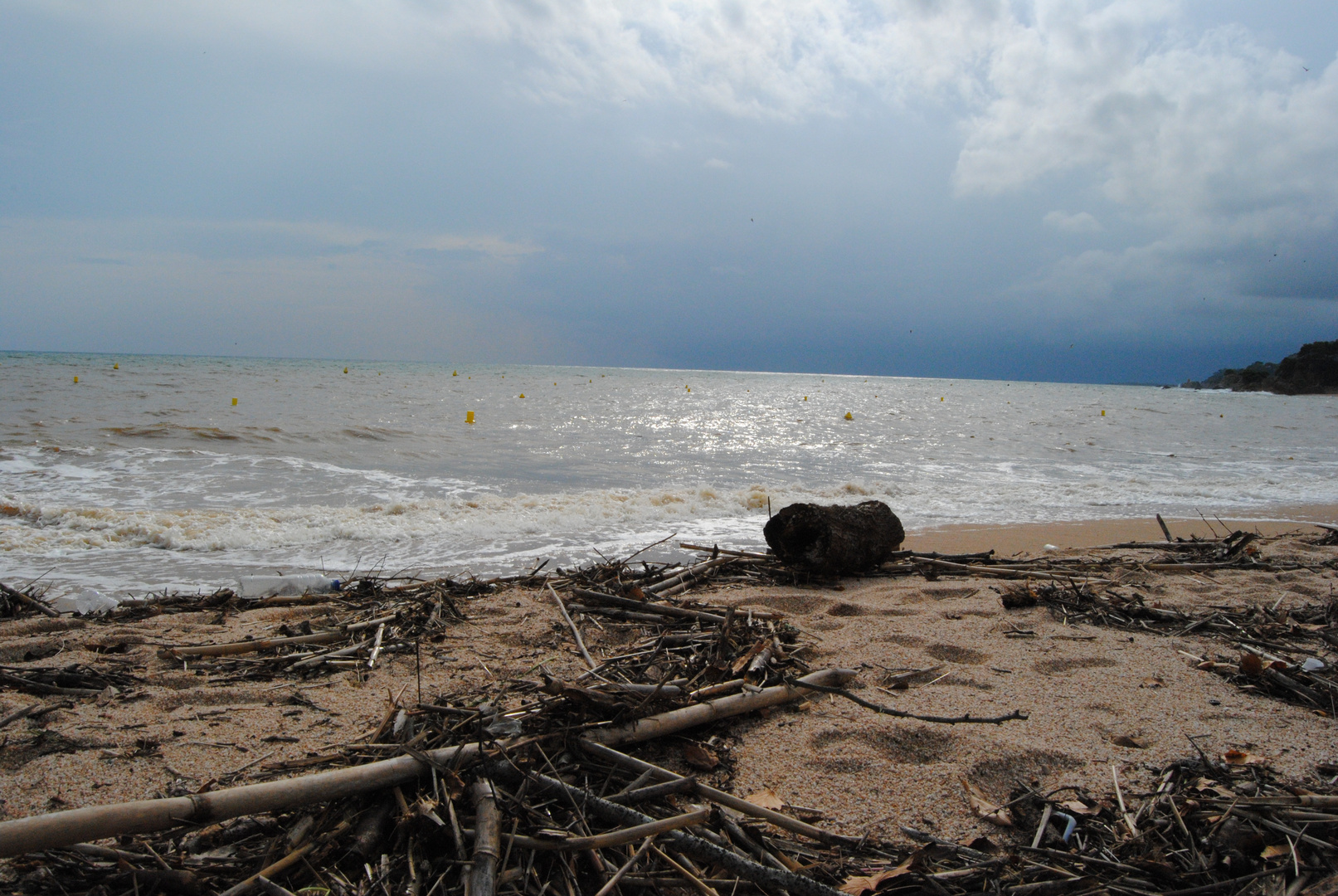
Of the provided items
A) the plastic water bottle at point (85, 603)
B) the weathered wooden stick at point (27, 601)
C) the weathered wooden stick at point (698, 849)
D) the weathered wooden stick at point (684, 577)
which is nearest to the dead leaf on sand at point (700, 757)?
the weathered wooden stick at point (698, 849)

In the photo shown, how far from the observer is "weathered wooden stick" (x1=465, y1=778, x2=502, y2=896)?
1611 millimetres

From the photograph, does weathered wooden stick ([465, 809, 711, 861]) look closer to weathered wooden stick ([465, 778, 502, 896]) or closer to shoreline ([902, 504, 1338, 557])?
weathered wooden stick ([465, 778, 502, 896])

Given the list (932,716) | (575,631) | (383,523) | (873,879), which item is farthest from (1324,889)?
(383,523)

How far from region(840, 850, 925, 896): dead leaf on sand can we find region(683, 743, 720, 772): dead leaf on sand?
63 cm

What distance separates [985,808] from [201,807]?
87.1 inches

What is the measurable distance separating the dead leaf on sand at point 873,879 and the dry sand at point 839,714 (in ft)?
0.68

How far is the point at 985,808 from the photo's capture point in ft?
6.86

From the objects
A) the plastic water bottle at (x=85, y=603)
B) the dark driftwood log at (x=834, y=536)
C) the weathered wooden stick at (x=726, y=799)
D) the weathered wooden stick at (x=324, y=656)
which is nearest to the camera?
the weathered wooden stick at (x=726, y=799)

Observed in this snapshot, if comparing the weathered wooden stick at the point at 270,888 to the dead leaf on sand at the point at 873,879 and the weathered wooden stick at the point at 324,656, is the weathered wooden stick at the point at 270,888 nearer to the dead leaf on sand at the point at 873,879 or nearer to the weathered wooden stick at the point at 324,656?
the dead leaf on sand at the point at 873,879

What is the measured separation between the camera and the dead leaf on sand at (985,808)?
6.63 ft

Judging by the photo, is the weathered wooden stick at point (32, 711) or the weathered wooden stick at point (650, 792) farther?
the weathered wooden stick at point (32, 711)

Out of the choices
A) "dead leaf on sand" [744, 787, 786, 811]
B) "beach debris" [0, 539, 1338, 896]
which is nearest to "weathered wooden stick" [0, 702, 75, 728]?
"beach debris" [0, 539, 1338, 896]

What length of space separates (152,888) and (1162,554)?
7.24 metres

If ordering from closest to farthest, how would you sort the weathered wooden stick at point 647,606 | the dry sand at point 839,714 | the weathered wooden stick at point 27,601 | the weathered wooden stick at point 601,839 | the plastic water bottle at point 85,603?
1. the weathered wooden stick at point 601,839
2. the dry sand at point 839,714
3. the weathered wooden stick at point 647,606
4. the weathered wooden stick at point 27,601
5. the plastic water bottle at point 85,603
